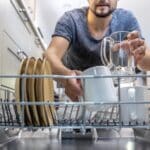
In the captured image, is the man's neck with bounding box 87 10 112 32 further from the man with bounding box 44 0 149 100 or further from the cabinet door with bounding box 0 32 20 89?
the cabinet door with bounding box 0 32 20 89

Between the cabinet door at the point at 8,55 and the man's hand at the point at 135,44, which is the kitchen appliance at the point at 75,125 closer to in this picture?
the man's hand at the point at 135,44

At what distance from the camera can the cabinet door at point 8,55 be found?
4.15 ft

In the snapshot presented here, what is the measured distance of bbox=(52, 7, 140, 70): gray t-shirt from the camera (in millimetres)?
1153

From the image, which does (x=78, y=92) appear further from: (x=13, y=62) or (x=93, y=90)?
(x=13, y=62)

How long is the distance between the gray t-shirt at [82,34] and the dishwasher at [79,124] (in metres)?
0.38

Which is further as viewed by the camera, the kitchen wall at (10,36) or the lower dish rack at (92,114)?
the kitchen wall at (10,36)

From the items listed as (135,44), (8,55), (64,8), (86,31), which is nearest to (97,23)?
(86,31)

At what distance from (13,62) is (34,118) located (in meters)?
1.04

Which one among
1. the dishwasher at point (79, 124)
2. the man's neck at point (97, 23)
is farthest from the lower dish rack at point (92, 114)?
the man's neck at point (97, 23)

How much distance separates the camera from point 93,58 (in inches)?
45.3

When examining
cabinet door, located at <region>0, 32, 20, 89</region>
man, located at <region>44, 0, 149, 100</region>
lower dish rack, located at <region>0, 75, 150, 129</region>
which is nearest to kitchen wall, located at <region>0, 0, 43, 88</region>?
cabinet door, located at <region>0, 32, 20, 89</region>

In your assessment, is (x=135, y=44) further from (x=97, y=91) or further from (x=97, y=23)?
(x=97, y=23)

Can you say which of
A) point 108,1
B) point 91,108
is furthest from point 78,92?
point 108,1

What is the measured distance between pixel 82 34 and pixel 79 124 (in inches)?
29.0
